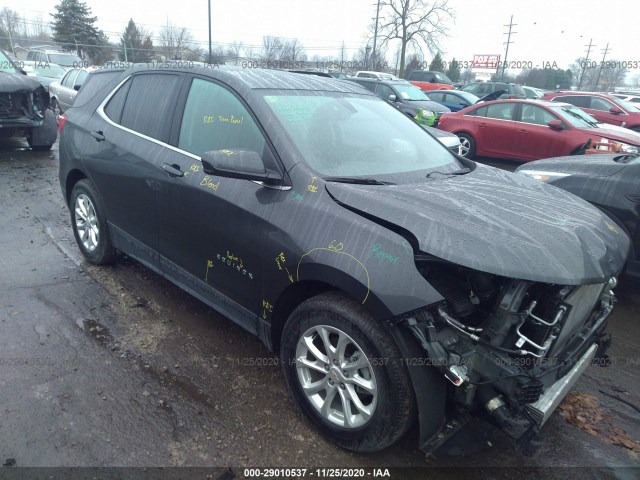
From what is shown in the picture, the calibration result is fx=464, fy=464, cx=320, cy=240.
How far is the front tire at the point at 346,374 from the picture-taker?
2.11 metres

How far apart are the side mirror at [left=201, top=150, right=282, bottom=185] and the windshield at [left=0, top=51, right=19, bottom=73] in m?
9.38

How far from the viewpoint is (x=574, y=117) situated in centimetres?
984

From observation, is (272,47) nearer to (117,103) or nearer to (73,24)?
(73,24)

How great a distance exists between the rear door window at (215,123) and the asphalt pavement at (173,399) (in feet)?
4.58

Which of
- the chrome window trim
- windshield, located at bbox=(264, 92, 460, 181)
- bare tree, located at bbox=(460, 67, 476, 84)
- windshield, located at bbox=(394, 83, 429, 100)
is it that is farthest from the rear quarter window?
bare tree, located at bbox=(460, 67, 476, 84)

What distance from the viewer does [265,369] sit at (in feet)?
10.2

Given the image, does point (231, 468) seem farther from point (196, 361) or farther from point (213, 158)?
point (213, 158)

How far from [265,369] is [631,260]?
3.21 metres

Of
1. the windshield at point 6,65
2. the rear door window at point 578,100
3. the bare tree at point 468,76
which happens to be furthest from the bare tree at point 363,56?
the windshield at point 6,65

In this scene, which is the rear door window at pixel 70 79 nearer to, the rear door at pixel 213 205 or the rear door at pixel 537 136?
the rear door at pixel 537 136

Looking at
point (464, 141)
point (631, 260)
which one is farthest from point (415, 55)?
point (631, 260)

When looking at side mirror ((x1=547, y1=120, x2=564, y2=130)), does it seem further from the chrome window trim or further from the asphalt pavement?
the chrome window trim

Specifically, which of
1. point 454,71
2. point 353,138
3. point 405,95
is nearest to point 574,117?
point 405,95

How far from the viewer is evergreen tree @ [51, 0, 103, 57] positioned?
138 ft
